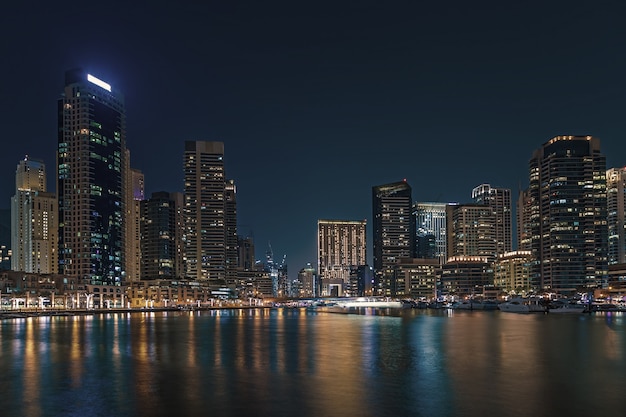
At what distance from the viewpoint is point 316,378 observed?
47.7 metres

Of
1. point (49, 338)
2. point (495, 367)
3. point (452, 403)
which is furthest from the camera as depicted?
point (49, 338)

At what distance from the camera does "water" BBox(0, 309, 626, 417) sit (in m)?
36.8

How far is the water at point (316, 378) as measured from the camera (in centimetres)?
3678

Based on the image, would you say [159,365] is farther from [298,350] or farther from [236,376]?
[298,350]

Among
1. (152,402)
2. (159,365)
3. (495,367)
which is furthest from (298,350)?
(152,402)

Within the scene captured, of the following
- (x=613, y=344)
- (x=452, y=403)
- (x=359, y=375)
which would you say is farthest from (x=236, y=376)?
(x=613, y=344)

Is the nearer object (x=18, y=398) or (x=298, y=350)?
(x=18, y=398)

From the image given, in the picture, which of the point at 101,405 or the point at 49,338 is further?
the point at 49,338

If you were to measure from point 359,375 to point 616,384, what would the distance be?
18812 mm

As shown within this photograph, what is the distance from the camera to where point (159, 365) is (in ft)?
184

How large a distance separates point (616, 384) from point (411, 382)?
14860 mm

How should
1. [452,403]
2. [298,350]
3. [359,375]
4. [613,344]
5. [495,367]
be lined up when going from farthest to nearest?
[613,344]
[298,350]
[495,367]
[359,375]
[452,403]

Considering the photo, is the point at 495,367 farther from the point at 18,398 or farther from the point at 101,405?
the point at 18,398

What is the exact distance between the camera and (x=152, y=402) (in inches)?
1522
